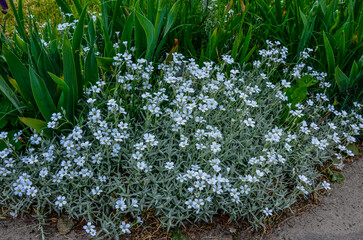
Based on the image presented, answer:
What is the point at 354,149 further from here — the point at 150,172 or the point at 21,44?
the point at 21,44

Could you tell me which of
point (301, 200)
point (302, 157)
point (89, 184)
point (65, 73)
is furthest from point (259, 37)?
point (89, 184)

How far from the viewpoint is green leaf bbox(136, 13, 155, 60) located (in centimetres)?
270

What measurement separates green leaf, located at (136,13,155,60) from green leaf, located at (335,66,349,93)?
1.81 metres

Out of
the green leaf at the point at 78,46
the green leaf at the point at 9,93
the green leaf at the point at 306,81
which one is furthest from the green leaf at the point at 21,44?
the green leaf at the point at 306,81

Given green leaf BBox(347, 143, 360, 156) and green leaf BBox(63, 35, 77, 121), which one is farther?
green leaf BBox(347, 143, 360, 156)

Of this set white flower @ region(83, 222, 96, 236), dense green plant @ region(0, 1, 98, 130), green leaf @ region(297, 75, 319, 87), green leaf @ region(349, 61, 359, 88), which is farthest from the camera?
green leaf @ region(349, 61, 359, 88)

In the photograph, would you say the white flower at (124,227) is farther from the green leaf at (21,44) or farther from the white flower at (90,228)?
the green leaf at (21,44)

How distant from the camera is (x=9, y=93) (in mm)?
2600

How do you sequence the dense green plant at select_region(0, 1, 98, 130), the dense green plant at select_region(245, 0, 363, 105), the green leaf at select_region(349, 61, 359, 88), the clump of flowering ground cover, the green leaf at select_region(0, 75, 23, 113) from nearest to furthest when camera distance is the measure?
the clump of flowering ground cover < the dense green plant at select_region(0, 1, 98, 130) < the green leaf at select_region(0, 75, 23, 113) < the green leaf at select_region(349, 61, 359, 88) < the dense green plant at select_region(245, 0, 363, 105)

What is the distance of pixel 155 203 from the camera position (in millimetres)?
2346

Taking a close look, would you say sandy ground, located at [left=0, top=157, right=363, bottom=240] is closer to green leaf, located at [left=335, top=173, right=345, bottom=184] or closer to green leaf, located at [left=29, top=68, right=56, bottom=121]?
green leaf, located at [left=335, top=173, right=345, bottom=184]

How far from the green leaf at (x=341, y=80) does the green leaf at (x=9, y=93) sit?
2.91 metres

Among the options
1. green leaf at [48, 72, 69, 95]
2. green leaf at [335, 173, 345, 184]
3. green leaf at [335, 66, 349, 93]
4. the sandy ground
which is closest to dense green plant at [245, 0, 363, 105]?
green leaf at [335, 66, 349, 93]

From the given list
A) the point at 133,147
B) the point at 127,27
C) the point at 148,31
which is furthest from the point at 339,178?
the point at 127,27
